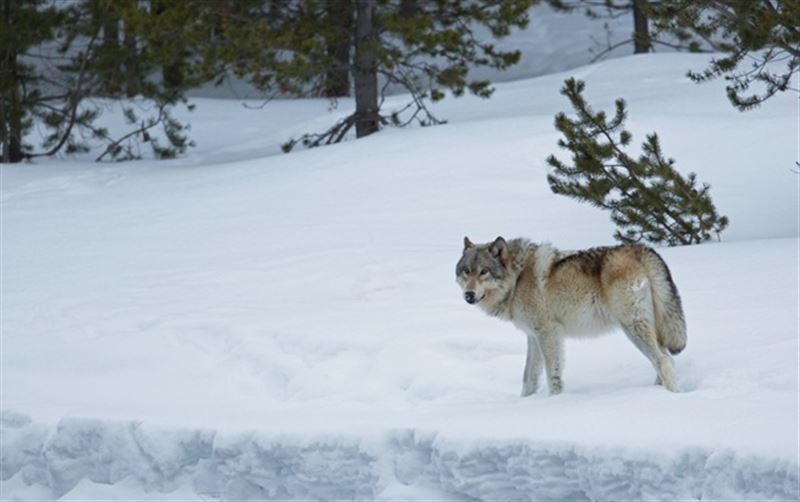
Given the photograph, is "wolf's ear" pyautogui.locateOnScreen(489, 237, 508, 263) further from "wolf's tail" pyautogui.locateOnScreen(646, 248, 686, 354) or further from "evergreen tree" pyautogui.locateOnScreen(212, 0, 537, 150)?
"evergreen tree" pyautogui.locateOnScreen(212, 0, 537, 150)

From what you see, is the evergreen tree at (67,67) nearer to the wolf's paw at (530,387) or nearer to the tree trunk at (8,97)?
the tree trunk at (8,97)

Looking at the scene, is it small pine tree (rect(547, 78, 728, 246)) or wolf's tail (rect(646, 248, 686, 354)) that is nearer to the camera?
wolf's tail (rect(646, 248, 686, 354))

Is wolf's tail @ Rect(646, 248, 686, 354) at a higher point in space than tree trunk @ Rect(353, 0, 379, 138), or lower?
lower

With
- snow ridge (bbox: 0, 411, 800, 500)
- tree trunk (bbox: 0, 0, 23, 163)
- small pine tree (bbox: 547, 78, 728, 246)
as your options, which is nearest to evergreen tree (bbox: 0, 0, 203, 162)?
tree trunk (bbox: 0, 0, 23, 163)

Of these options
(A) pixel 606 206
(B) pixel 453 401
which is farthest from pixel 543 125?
(B) pixel 453 401

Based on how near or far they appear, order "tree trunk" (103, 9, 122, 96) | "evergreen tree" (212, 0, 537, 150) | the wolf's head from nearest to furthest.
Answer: the wolf's head
"evergreen tree" (212, 0, 537, 150)
"tree trunk" (103, 9, 122, 96)

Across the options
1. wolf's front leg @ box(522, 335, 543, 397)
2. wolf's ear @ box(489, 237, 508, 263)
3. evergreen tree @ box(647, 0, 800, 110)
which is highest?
evergreen tree @ box(647, 0, 800, 110)

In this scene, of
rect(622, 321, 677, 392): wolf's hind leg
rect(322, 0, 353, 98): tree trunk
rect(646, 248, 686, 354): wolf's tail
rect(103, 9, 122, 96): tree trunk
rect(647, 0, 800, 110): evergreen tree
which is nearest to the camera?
rect(622, 321, 677, 392): wolf's hind leg

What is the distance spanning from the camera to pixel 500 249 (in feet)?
27.7

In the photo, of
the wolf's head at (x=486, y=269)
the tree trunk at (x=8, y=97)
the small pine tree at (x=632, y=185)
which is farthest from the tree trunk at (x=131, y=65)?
the wolf's head at (x=486, y=269)

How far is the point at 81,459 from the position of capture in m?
8.80

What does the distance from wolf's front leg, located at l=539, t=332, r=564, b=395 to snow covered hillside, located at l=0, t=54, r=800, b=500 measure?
109 millimetres

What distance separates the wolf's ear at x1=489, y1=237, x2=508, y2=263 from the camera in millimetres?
8422

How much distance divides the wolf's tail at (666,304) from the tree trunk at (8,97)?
15.5 metres
